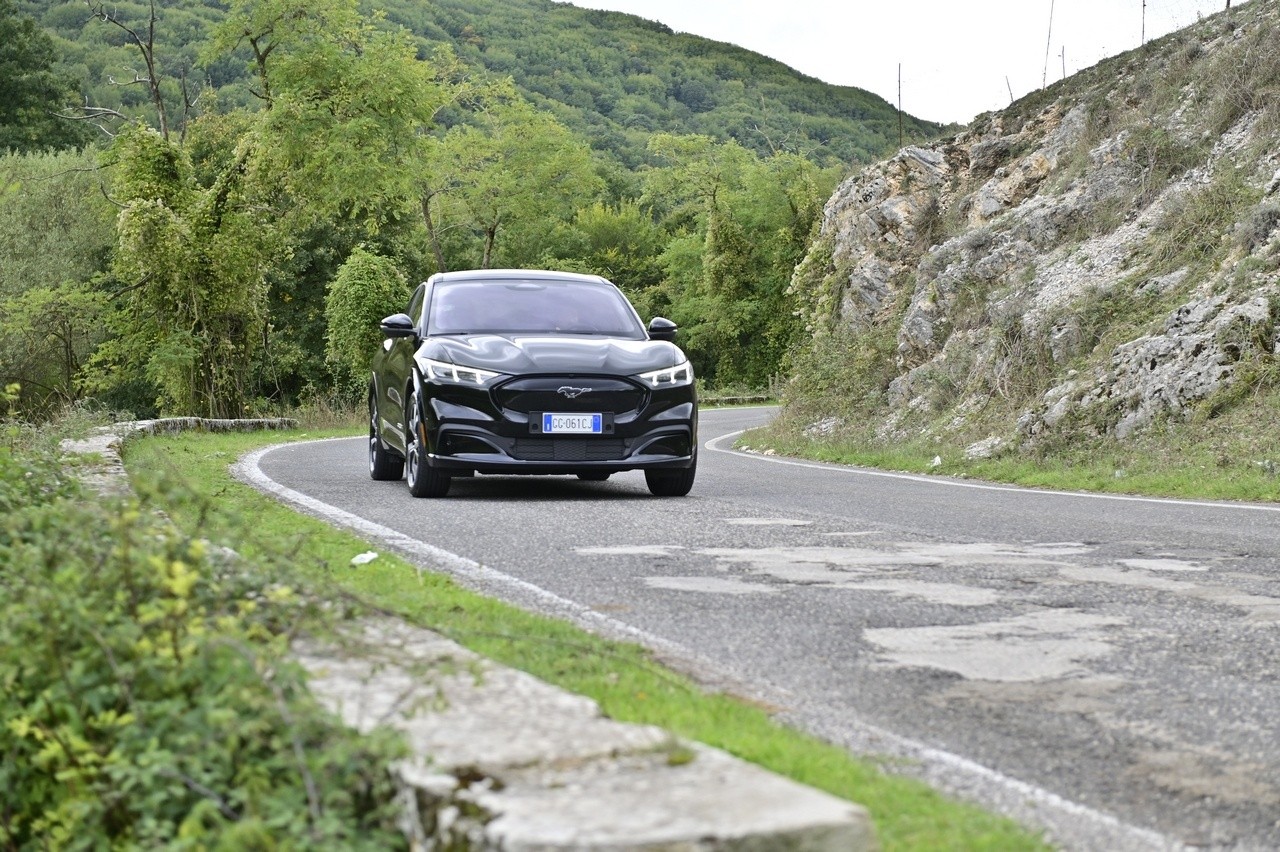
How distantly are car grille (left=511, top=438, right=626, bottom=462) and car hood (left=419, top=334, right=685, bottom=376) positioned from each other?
51cm

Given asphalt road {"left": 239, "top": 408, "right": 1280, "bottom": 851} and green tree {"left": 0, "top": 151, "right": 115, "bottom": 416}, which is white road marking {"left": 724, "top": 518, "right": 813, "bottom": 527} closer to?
asphalt road {"left": 239, "top": 408, "right": 1280, "bottom": 851}

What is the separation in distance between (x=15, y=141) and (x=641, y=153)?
5173 cm

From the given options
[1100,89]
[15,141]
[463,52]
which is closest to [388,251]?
[15,141]

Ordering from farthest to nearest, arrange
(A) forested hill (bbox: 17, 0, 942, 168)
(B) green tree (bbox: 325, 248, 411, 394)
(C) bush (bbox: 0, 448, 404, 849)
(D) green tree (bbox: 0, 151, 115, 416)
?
(A) forested hill (bbox: 17, 0, 942, 168) → (D) green tree (bbox: 0, 151, 115, 416) → (B) green tree (bbox: 325, 248, 411, 394) → (C) bush (bbox: 0, 448, 404, 849)

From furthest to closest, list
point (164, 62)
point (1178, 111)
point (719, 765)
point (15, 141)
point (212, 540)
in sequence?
1. point (15, 141)
2. point (164, 62)
3. point (1178, 111)
4. point (212, 540)
5. point (719, 765)

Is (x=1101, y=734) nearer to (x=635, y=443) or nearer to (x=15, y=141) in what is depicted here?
(x=635, y=443)

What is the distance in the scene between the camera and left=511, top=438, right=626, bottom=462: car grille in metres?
10.8

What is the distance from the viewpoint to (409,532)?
869 cm

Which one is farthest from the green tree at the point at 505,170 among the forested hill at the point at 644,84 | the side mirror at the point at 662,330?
the side mirror at the point at 662,330

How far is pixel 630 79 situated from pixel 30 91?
5832 cm

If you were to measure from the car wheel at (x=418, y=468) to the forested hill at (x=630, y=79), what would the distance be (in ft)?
257

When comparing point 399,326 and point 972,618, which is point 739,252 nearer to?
point 399,326

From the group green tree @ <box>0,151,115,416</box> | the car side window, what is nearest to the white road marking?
the car side window

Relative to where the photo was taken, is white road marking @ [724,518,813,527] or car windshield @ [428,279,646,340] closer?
white road marking @ [724,518,813,527]
